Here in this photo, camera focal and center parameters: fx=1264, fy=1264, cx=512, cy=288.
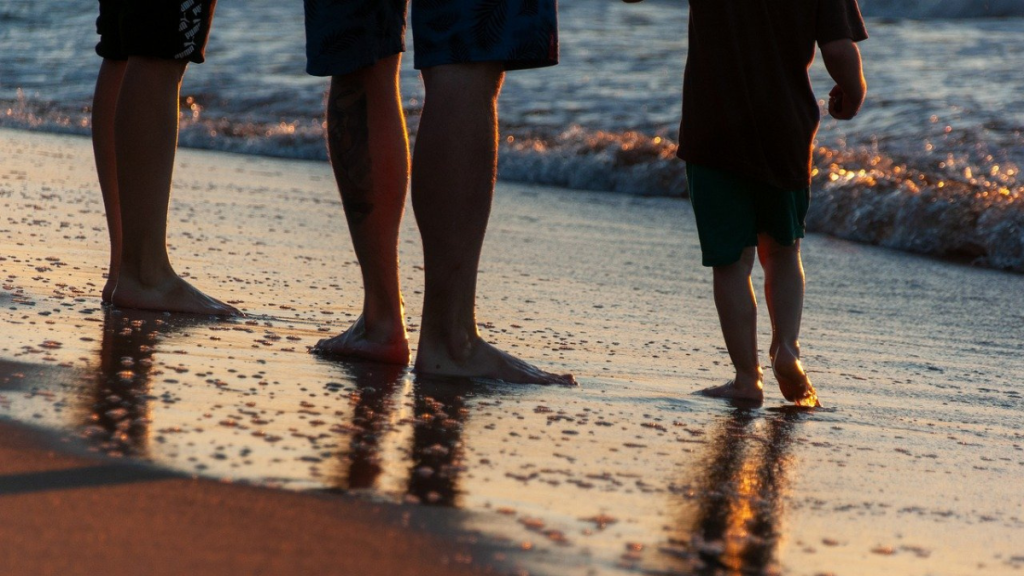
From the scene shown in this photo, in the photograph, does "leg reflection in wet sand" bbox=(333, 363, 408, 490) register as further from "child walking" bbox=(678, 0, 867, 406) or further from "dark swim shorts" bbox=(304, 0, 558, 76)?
"child walking" bbox=(678, 0, 867, 406)

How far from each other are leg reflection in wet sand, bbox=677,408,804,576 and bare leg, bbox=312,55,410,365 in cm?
76

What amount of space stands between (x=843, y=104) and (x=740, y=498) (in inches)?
58.9

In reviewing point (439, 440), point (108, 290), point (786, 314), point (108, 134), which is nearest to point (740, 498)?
point (439, 440)

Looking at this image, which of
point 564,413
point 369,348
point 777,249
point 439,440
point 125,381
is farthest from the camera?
point 777,249

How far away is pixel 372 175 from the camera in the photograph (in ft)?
8.68

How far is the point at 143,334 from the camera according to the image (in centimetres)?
252

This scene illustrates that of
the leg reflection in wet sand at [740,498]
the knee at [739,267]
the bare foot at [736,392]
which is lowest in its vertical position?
the bare foot at [736,392]

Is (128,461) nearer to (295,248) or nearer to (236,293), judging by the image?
(236,293)

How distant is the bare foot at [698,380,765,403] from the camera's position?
2.56 m

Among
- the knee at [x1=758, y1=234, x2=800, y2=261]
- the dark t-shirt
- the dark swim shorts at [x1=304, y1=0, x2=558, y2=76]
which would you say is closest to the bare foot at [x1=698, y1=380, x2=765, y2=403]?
the knee at [x1=758, y1=234, x2=800, y2=261]

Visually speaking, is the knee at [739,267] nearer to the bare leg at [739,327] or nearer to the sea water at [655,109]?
the bare leg at [739,327]

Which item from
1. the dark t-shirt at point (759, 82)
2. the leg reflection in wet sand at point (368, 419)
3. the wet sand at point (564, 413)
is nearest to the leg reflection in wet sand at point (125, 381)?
the wet sand at point (564, 413)

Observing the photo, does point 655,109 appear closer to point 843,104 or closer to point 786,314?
point 843,104

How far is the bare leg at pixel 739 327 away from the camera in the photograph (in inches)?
103
